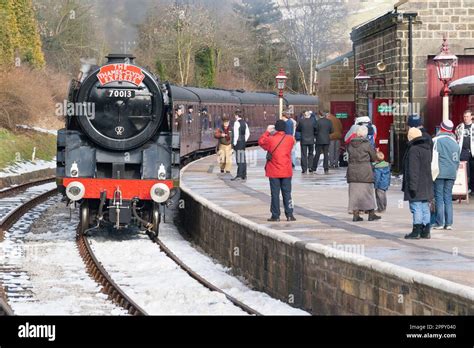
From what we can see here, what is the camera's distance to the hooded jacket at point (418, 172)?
13914 millimetres

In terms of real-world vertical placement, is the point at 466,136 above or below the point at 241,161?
above

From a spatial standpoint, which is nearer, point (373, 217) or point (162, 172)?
Result: point (373, 217)

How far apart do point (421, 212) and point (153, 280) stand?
3642mm

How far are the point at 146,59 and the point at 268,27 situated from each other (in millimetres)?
41062

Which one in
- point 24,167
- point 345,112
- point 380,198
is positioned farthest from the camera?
point 24,167

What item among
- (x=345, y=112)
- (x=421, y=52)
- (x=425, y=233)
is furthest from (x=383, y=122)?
(x=425, y=233)

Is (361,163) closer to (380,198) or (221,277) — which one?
(380,198)

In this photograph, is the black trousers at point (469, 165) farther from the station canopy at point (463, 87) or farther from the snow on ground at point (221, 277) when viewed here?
the snow on ground at point (221, 277)

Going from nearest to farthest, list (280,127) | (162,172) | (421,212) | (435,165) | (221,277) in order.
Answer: (421,212) → (435,165) → (221,277) → (280,127) → (162,172)

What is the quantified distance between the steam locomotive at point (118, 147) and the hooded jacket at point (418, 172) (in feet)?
18.7

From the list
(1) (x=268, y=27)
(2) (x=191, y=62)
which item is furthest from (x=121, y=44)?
(1) (x=268, y=27)

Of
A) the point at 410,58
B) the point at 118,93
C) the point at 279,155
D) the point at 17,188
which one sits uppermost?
the point at 410,58

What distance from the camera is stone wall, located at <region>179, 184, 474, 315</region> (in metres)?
9.95

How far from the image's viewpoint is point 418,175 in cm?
1392
